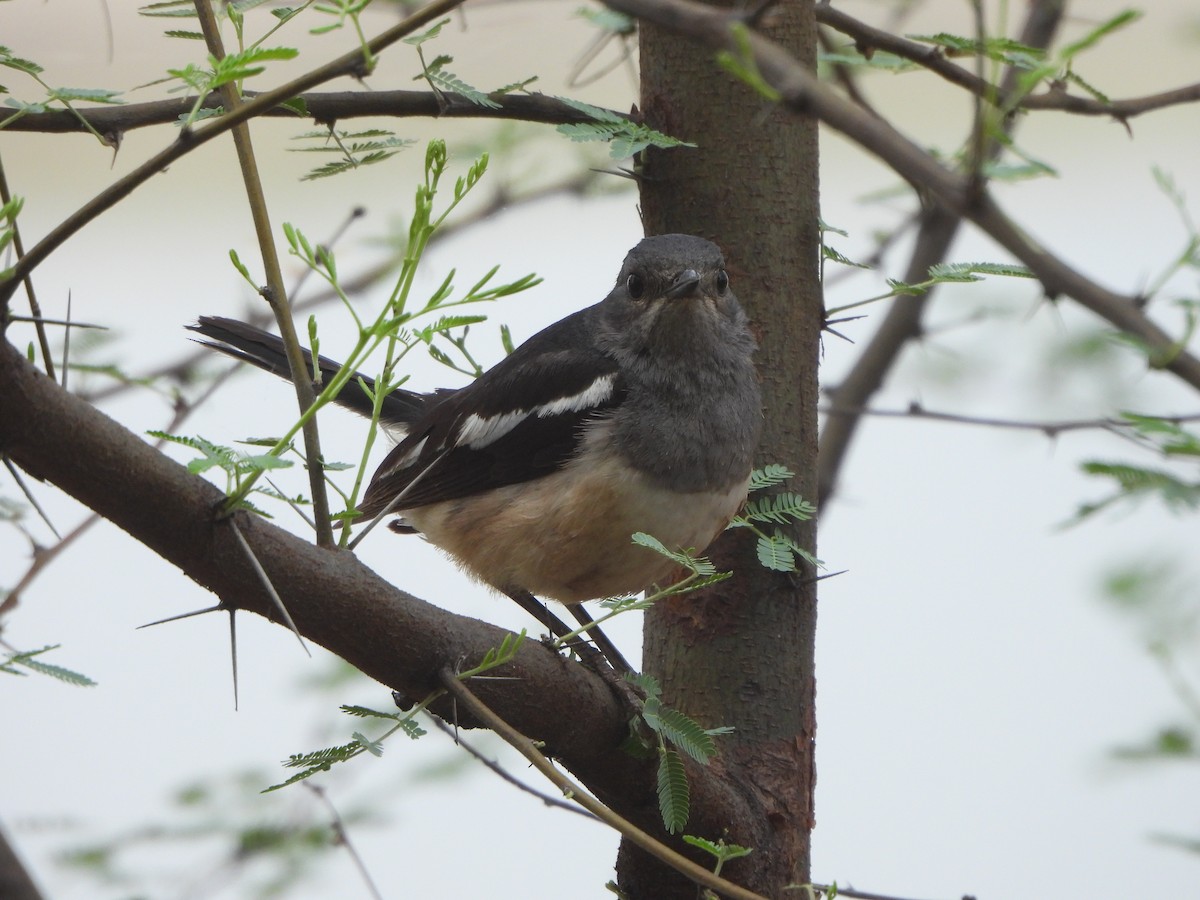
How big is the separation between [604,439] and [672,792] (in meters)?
0.96

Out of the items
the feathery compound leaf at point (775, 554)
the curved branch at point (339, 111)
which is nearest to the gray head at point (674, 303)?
the curved branch at point (339, 111)

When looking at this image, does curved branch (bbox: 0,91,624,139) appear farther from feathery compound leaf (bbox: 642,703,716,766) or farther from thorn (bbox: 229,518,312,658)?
feathery compound leaf (bbox: 642,703,716,766)

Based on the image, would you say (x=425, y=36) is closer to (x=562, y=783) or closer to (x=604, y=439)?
(x=604, y=439)

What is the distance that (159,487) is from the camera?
147 cm

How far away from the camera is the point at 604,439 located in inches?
114

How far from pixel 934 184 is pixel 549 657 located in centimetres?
137

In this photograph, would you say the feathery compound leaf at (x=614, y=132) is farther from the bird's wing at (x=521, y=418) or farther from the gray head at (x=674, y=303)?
the bird's wing at (x=521, y=418)

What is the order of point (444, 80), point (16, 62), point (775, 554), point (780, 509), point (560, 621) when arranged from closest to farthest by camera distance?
1. point (16, 62)
2. point (444, 80)
3. point (775, 554)
4. point (780, 509)
5. point (560, 621)

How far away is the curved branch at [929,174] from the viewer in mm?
931

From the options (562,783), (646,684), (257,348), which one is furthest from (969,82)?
(257,348)

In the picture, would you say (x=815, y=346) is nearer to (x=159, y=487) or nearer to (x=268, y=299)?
(x=268, y=299)

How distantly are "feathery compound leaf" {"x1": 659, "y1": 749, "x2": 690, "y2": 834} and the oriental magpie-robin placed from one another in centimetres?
67

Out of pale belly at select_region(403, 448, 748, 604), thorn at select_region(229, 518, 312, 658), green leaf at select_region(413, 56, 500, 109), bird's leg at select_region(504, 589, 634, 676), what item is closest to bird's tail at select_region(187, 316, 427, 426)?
pale belly at select_region(403, 448, 748, 604)

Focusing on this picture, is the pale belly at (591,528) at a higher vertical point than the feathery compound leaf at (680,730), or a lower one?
higher
